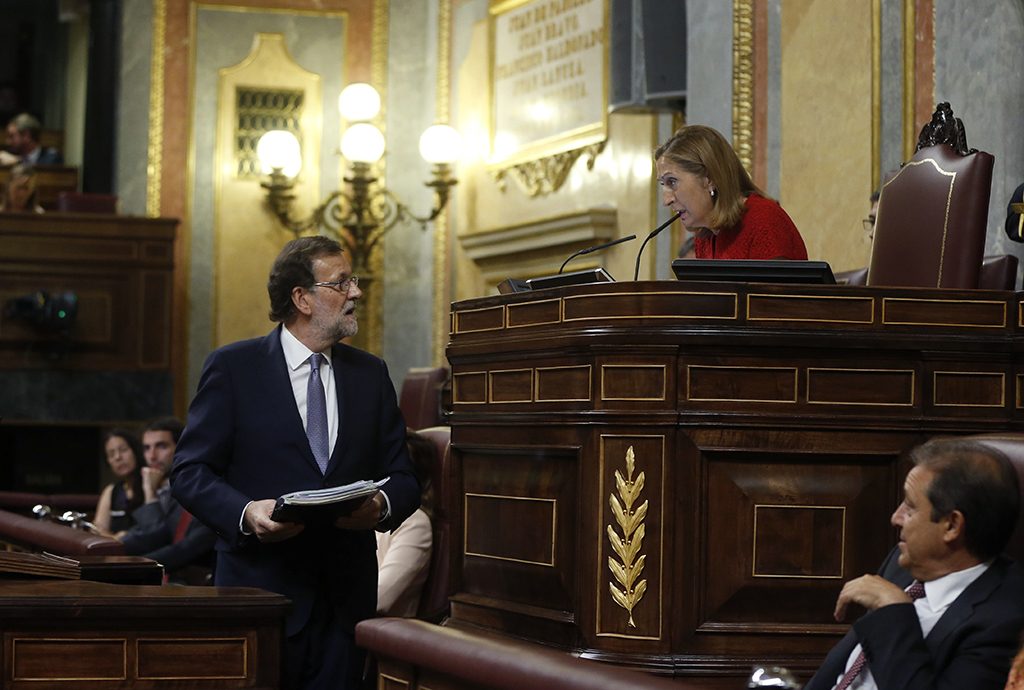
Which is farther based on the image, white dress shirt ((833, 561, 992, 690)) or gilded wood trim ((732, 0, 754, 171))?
gilded wood trim ((732, 0, 754, 171))

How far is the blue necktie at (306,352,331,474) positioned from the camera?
3916 mm

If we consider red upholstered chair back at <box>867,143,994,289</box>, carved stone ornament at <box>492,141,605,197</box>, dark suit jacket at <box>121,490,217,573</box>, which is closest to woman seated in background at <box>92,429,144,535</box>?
dark suit jacket at <box>121,490,217,573</box>

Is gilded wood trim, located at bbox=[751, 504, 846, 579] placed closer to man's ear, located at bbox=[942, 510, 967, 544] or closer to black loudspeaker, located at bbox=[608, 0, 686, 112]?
man's ear, located at bbox=[942, 510, 967, 544]

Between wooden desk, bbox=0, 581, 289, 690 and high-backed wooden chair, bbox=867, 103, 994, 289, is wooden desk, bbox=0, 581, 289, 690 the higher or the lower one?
the lower one

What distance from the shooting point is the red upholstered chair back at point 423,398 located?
7.53 meters

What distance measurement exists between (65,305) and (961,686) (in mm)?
8283

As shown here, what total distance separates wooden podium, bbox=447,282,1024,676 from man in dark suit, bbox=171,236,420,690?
0.57 metres

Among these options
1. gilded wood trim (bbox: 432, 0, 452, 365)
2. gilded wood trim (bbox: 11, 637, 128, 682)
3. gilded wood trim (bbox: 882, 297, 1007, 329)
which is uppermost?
gilded wood trim (bbox: 432, 0, 452, 365)

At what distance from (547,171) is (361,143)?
1.53 m

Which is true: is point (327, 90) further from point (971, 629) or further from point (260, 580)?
point (971, 629)

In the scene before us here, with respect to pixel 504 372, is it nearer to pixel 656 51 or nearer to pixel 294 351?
pixel 294 351

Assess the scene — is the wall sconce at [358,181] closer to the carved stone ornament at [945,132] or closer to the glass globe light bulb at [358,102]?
the glass globe light bulb at [358,102]

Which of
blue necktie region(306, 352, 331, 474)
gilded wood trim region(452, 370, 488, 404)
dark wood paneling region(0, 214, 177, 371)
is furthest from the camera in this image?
dark wood paneling region(0, 214, 177, 371)

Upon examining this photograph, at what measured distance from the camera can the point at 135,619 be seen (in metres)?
3.66
